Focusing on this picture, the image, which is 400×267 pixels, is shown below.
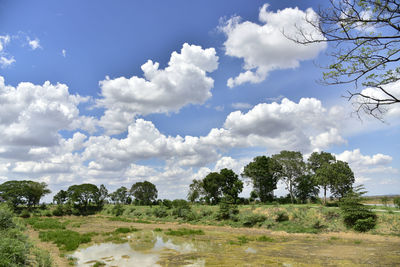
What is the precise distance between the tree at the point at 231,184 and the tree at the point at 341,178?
2392 cm

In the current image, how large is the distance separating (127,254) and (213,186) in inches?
1787

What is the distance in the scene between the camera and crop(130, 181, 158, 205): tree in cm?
8562

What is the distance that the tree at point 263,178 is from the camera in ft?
200

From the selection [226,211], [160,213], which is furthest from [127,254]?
[160,213]

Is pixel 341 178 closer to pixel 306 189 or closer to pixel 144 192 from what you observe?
pixel 306 189

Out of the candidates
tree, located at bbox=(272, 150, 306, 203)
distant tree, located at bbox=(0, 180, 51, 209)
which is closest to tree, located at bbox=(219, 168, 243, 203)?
tree, located at bbox=(272, 150, 306, 203)

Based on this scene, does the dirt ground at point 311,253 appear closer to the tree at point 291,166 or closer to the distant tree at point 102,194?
the tree at point 291,166

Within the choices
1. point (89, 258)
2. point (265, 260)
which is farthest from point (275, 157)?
point (89, 258)

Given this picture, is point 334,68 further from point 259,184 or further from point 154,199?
point 154,199

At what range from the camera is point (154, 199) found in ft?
285

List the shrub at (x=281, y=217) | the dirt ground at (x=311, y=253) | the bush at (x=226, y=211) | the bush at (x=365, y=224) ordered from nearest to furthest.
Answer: the dirt ground at (x=311, y=253) < the bush at (x=365, y=224) < the shrub at (x=281, y=217) < the bush at (x=226, y=211)

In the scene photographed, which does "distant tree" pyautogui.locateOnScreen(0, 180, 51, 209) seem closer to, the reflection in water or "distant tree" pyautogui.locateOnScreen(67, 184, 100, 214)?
"distant tree" pyautogui.locateOnScreen(67, 184, 100, 214)

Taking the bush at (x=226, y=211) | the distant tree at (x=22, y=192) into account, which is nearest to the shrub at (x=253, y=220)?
the bush at (x=226, y=211)

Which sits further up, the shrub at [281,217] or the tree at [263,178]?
the tree at [263,178]
